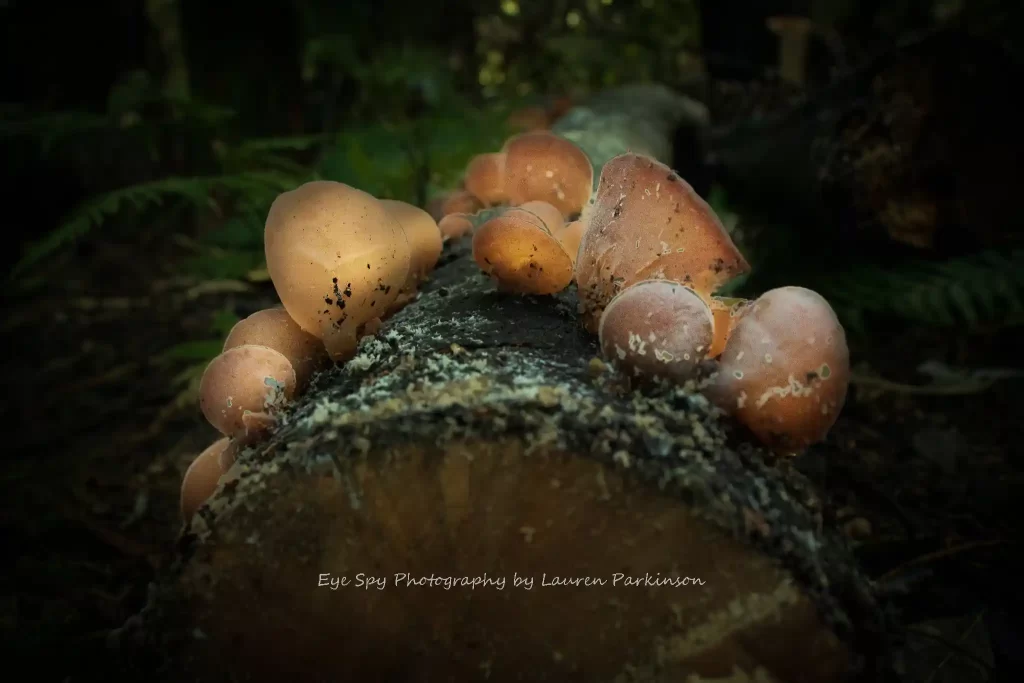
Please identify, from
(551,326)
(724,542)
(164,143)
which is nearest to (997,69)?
(551,326)

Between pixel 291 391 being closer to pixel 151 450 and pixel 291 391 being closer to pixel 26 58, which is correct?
pixel 151 450

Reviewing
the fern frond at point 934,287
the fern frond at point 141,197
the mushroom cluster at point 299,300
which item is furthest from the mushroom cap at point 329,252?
the fern frond at point 934,287

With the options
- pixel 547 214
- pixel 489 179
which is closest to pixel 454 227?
pixel 489 179

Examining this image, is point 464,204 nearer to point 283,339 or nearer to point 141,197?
point 283,339

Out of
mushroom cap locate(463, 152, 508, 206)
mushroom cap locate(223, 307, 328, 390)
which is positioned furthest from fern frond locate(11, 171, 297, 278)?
mushroom cap locate(223, 307, 328, 390)

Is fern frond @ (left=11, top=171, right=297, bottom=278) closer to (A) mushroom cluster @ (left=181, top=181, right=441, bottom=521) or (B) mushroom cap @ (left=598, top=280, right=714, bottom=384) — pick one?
(A) mushroom cluster @ (left=181, top=181, right=441, bottom=521)

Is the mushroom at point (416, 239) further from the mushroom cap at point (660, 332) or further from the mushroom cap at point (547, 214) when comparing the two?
the mushroom cap at point (660, 332)

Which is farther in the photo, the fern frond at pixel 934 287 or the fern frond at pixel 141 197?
the fern frond at pixel 934 287
